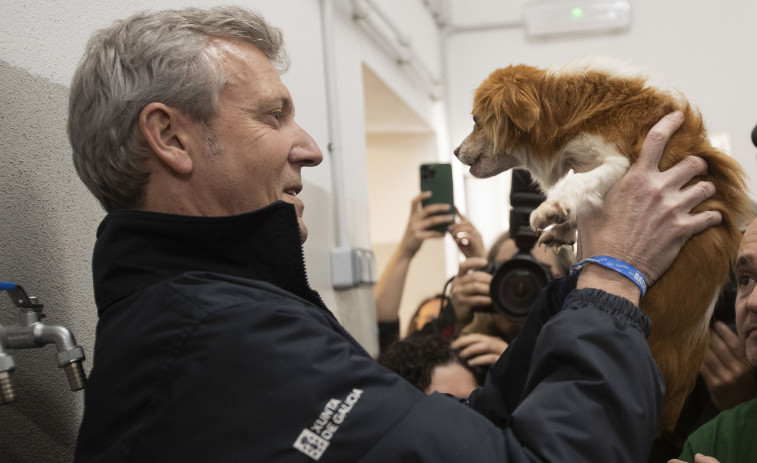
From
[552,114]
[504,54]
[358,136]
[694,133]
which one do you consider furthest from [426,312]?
[504,54]

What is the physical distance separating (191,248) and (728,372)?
1.17m

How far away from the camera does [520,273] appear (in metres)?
1.70

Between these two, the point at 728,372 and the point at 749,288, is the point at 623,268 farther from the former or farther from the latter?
the point at 728,372

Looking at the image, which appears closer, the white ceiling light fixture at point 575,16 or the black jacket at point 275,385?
the black jacket at point 275,385

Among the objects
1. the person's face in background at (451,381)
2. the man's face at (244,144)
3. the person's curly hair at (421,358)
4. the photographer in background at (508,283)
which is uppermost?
the man's face at (244,144)

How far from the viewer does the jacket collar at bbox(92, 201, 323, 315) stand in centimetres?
83

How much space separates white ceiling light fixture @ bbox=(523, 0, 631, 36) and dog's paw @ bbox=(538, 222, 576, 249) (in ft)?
10.4

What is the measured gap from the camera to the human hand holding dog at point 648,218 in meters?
0.98

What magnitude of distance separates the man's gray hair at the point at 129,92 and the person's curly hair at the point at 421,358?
3.14 feet

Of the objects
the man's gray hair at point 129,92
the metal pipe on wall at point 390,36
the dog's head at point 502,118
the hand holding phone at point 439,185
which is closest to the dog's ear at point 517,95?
the dog's head at point 502,118

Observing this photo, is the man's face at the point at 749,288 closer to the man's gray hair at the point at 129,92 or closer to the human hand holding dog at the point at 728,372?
the human hand holding dog at the point at 728,372

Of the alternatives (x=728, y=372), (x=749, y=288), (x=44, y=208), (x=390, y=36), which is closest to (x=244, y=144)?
(x=44, y=208)

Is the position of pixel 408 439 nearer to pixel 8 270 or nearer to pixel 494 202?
pixel 8 270

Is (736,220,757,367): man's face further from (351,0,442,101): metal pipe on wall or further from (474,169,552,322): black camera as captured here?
(351,0,442,101): metal pipe on wall
